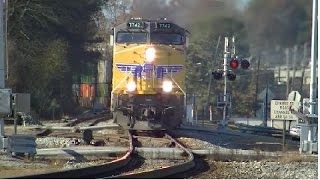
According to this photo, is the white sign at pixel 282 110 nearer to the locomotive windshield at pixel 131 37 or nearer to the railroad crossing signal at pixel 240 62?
the railroad crossing signal at pixel 240 62

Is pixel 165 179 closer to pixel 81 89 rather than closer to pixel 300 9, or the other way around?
pixel 300 9

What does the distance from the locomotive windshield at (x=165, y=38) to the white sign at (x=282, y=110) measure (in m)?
4.34

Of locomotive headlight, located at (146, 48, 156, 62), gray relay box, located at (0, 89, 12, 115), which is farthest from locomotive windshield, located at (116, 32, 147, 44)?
gray relay box, located at (0, 89, 12, 115)

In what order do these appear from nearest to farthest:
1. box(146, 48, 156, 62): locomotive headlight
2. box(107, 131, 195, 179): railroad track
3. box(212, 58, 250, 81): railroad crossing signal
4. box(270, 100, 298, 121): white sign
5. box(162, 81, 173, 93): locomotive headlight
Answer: box(107, 131, 195, 179): railroad track
box(270, 100, 298, 121): white sign
box(146, 48, 156, 62): locomotive headlight
box(162, 81, 173, 93): locomotive headlight
box(212, 58, 250, 81): railroad crossing signal

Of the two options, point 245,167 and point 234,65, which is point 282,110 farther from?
point 234,65

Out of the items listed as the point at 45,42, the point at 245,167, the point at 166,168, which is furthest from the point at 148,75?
the point at 45,42

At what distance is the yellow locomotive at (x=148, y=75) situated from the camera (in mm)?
18922

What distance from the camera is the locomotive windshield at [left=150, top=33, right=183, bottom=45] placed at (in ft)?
62.6

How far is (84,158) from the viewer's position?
13414 mm

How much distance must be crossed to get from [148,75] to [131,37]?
134 cm

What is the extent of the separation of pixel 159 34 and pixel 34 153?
292 inches

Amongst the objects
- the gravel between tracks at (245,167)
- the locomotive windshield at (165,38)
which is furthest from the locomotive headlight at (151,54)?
the gravel between tracks at (245,167)

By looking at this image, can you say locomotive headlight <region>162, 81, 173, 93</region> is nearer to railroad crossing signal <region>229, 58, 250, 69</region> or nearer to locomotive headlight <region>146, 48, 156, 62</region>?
locomotive headlight <region>146, 48, 156, 62</region>

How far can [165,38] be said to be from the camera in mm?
19188
